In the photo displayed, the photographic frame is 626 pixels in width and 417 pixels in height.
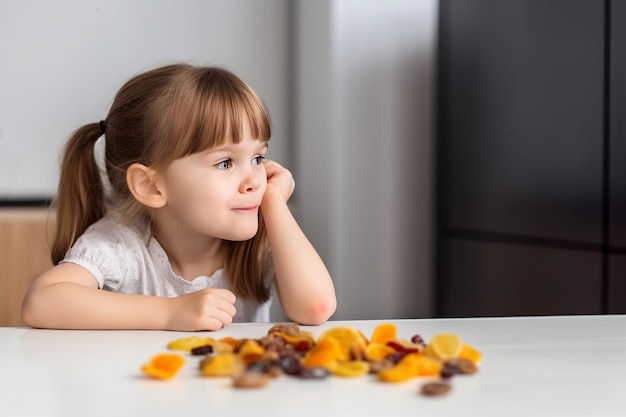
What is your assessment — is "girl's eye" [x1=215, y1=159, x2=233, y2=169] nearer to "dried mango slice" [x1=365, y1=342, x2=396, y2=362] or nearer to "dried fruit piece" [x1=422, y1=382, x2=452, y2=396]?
"dried mango slice" [x1=365, y1=342, x2=396, y2=362]

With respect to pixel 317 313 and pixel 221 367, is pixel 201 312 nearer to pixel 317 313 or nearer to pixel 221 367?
pixel 317 313

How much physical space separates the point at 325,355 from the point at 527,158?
1.15 meters

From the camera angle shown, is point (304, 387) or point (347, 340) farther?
point (347, 340)

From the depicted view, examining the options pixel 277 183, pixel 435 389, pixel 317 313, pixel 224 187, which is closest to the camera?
pixel 435 389

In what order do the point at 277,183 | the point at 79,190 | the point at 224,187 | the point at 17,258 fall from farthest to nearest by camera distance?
the point at 17,258
the point at 79,190
the point at 277,183
the point at 224,187

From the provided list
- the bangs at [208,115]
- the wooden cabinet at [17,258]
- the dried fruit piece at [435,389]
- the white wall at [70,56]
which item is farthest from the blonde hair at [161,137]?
the white wall at [70,56]

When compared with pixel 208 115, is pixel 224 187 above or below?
below

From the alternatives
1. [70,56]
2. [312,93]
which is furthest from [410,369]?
[70,56]

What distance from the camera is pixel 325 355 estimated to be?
25.3 inches

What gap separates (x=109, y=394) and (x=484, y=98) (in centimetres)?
149

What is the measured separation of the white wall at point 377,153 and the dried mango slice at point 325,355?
1.48 m

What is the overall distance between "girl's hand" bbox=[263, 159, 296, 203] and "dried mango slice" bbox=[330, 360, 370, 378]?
0.61m

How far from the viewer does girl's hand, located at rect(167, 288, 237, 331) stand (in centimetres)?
88

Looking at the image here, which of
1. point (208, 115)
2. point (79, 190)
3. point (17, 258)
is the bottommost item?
point (17, 258)
